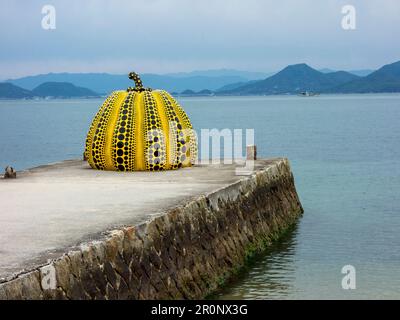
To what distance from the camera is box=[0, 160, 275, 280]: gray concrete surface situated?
38.5 feet

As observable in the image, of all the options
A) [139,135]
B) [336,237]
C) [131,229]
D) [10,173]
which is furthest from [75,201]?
[336,237]

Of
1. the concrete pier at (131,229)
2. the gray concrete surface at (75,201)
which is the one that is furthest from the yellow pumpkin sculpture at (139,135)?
the concrete pier at (131,229)

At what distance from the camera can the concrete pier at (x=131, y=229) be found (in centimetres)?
1102

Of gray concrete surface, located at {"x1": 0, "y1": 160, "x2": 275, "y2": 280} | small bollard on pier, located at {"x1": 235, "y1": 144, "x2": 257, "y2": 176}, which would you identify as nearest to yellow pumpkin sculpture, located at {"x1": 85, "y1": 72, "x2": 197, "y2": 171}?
gray concrete surface, located at {"x1": 0, "y1": 160, "x2": 275, "y2": 280}

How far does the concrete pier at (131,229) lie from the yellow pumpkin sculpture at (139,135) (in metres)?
0.59

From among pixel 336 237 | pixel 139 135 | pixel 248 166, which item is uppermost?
pixel 139 135

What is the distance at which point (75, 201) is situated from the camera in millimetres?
15844

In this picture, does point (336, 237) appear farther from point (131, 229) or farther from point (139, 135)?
point (131, 229)

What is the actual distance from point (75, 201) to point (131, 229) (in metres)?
3.45

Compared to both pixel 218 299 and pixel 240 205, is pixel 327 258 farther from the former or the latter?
pixel 218 299

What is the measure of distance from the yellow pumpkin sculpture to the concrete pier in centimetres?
59

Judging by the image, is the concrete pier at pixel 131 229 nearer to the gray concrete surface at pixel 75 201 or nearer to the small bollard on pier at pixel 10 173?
the gray concrete surface at pixel 75 201
